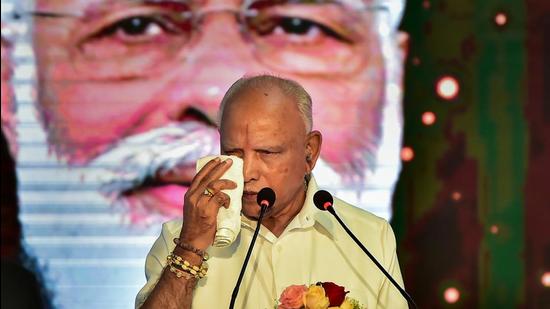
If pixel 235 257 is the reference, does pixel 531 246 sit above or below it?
below

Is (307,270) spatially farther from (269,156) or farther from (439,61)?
(439,61)

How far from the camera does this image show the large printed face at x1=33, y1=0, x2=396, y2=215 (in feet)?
15.9

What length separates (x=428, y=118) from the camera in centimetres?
488

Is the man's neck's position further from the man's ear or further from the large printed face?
the large printed face

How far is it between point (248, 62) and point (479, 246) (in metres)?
1.34

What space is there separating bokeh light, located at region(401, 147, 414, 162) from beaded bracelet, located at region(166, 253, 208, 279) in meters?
2.13

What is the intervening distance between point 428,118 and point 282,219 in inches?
70.5

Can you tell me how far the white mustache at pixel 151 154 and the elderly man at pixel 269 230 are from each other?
1.56 m

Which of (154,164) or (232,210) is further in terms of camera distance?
(154,164)

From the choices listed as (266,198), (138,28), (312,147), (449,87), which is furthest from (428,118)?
(266,198)

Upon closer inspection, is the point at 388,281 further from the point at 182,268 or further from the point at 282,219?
the point at 182,268

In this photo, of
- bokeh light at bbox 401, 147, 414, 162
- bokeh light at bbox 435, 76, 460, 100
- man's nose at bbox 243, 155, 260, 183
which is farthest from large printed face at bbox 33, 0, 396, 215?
man's nose at bbox 243, 155, 260, 183

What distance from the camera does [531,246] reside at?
4.89 meters

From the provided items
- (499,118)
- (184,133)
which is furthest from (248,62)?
(499,118)
